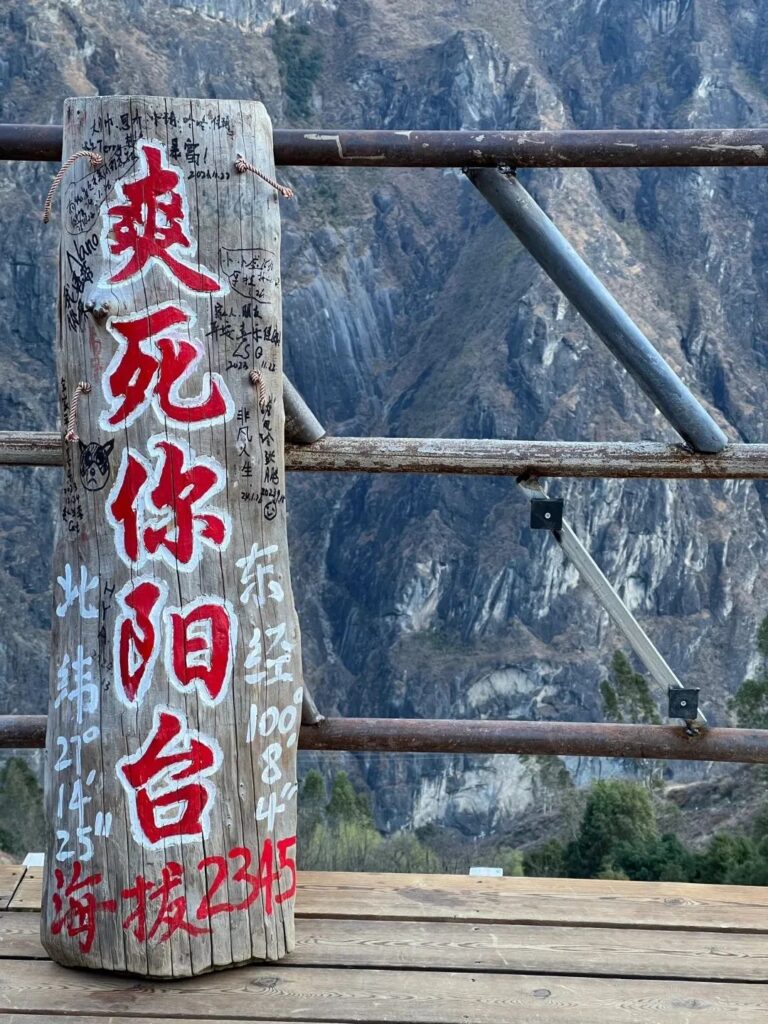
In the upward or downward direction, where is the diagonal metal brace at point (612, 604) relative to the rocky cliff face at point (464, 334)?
downward

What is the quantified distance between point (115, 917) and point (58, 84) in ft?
201

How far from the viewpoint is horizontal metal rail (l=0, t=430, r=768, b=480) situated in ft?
8.14

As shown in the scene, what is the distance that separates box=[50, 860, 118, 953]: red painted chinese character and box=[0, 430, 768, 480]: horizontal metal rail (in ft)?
2.72

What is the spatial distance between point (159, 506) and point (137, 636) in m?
0.22

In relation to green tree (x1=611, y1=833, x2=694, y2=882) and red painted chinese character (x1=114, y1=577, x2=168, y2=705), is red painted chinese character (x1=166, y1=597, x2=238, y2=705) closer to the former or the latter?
red painted chinese character (x1=114, y1=577, x2=168, y2=705)

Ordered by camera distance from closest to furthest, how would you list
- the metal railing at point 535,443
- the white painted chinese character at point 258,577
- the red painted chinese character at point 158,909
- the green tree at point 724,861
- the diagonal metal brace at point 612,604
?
the red painted chinese character at point 158,909 → the white painted chinese character at point 258,577 → the metal railing at point 535,443 → the diagonal metal brace at point 612,604 → the green tree at point 724,861

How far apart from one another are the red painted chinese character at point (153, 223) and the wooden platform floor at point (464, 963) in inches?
44.9

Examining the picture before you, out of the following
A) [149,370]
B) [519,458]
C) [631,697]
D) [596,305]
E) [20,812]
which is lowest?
[20,812]

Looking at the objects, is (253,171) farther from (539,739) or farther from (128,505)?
(539,739)

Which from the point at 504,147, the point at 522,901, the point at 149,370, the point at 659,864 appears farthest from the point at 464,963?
the point at 659,864

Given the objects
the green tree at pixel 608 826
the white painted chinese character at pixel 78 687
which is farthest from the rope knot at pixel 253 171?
the green tree at pixel 608 826

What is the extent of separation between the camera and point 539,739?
2.59 m

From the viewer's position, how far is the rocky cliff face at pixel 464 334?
54.1 meters

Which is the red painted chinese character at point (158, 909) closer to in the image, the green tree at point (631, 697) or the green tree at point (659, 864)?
the green tree at point (659, 864)
